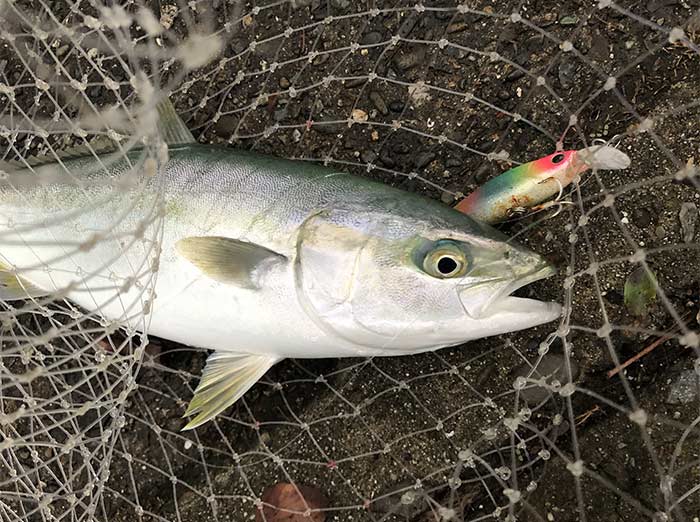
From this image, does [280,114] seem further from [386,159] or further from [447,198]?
[447,198]

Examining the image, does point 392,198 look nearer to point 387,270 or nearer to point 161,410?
point 387,270

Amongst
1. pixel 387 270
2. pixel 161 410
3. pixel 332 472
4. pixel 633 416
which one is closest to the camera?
pixel 633 416

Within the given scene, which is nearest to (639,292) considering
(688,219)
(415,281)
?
(688,219)

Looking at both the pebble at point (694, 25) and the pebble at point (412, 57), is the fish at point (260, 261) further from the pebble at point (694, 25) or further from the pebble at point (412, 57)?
the pebble at point (694, 25)

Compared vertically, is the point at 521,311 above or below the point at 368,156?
below

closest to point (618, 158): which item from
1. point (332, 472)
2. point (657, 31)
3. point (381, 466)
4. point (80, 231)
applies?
point (657, 31)

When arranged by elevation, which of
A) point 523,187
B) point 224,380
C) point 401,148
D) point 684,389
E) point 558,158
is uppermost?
point 401,148

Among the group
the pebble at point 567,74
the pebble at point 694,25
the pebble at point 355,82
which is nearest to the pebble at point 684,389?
the pebble at point 567,74
